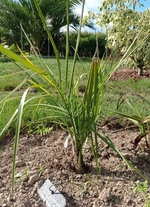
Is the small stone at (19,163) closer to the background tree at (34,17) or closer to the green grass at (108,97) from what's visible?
the green grass at (108,97)

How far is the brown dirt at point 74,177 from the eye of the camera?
1.12 meters

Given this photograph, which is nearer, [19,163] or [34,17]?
[19,163]

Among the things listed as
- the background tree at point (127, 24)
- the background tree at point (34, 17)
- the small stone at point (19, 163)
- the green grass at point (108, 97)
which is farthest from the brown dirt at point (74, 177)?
the background tree at point (34, 17)

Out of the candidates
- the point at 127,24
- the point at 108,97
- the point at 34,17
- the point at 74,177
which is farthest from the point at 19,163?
the point at 34,17

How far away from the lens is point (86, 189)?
1.17 m

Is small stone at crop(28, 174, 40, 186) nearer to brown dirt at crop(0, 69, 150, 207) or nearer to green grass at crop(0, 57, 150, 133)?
brown dirt at crop(0, 69, 150, 207)

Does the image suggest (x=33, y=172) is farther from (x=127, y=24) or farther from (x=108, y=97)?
(x=127, y=24)

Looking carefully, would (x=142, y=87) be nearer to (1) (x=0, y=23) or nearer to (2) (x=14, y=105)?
(2) (x=14, y=105)

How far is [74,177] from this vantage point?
1.23 metres

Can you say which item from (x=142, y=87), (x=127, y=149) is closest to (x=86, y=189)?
(x=127, y=149)

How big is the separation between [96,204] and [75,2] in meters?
10.8

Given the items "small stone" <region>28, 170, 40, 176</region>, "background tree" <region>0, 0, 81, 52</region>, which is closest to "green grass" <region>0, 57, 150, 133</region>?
"small stone" <region>28, 170, 40, 176</region>

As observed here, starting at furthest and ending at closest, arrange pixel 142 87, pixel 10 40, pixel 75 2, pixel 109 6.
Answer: pixel 10 40
pixel 75 2
pixel 109 6
pixel 142 87

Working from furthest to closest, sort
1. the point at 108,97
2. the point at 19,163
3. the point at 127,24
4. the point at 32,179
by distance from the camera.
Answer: the point at 127,24 < the point at 108,97 < the point at 19,163 < the point at 32,179
